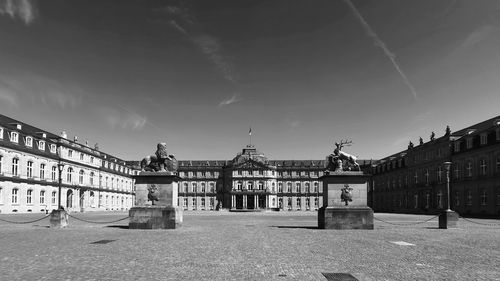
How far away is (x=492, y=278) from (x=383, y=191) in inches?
3824

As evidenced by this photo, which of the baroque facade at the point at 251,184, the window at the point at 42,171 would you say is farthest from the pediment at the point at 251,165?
the window at the point at 42,171

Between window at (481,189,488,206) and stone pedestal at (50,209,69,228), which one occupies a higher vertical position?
stone pedestal at (50,209,69,228)

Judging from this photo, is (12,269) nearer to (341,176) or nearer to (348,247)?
(348,247)

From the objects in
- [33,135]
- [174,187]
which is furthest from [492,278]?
[33,135]

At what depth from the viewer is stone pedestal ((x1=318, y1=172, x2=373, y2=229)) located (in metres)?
23.0

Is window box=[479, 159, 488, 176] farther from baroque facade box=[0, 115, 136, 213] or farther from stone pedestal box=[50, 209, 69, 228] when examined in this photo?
stone pedestal box=[50, 209, 69, 228]

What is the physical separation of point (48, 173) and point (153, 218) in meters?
53.3

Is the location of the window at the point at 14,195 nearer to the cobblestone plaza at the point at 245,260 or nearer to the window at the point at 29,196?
the window at the point at 29,196

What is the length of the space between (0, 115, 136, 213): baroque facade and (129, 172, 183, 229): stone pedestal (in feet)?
75.0

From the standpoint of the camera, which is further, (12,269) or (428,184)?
(428,184)

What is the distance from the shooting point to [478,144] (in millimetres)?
57344

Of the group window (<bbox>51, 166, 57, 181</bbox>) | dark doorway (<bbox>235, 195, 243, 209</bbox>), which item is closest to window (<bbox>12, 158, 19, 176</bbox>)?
window (<bbox>51, 166, 57, 181</bbox>)

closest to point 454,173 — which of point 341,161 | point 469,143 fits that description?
point 469,143

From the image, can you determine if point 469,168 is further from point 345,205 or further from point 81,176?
point 81,176
